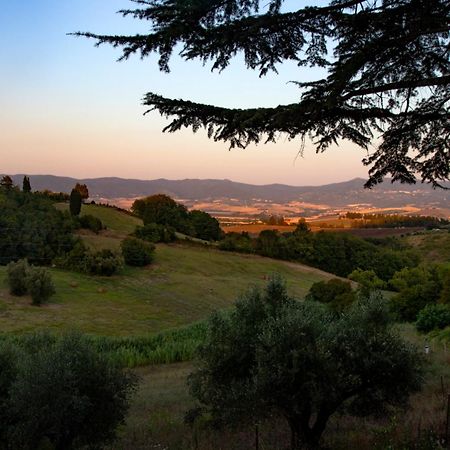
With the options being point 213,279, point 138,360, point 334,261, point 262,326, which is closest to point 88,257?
point 213,279

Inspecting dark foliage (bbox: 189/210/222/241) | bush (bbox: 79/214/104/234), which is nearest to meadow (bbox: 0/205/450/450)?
bush (bbox: 79/214/104/234)

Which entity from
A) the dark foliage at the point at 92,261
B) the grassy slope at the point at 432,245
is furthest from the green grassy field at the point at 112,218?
the grassy slope at the point at 432,245

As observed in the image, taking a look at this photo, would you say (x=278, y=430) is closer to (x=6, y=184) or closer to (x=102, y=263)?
(x=102, y=263)

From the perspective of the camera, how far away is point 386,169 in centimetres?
972

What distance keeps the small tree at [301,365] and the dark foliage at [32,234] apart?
63473 mm

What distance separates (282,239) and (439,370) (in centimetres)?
7693

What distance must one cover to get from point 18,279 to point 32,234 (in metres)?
24.5

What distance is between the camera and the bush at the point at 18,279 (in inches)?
1921

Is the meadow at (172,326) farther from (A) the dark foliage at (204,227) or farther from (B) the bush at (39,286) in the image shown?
(A) the dark foliage at (204,227)

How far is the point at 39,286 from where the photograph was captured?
157 feet

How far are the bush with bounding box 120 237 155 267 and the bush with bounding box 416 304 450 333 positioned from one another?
47580mm

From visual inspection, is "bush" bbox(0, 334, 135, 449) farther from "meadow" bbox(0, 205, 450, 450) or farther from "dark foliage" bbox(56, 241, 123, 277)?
"dark foliage" bbox(56, 241, 123, 277)

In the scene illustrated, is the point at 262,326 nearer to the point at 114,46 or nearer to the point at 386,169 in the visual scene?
the point at 386,169

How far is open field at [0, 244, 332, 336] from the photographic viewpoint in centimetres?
4481
